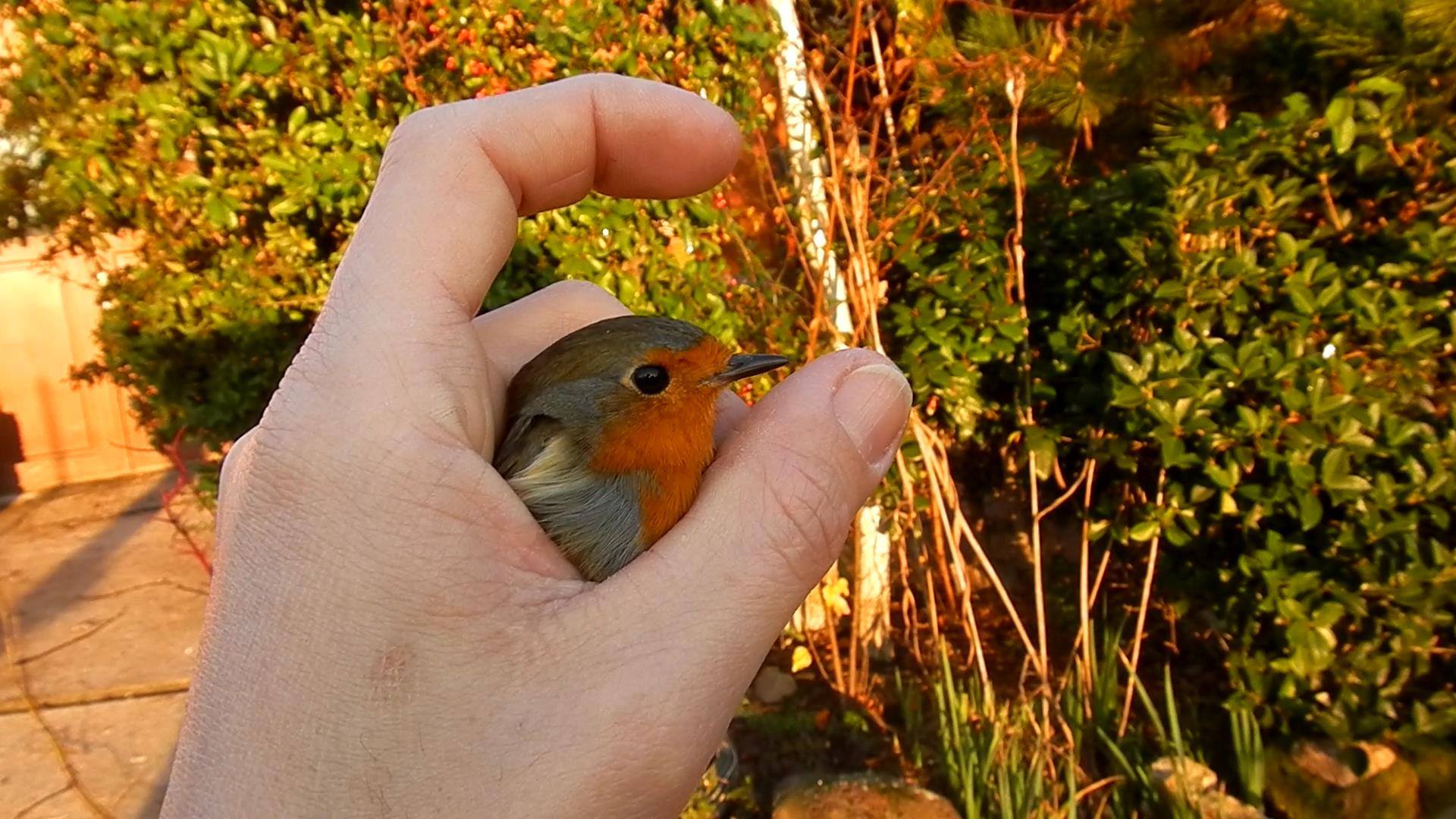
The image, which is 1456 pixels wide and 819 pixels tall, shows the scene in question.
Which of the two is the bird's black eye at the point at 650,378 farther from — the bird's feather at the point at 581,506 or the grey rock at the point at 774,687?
the grey rock at the point at 774,687

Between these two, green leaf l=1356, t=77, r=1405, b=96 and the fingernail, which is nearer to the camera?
the fingernail

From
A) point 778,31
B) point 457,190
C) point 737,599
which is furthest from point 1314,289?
point 457,190

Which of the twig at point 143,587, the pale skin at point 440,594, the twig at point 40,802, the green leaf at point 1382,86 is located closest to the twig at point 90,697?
the twig at point 40,802

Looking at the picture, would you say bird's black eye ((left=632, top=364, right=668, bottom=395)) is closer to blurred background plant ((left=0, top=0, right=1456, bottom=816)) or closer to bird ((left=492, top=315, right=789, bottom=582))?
bird ((left=492, top=315, right=789, bottom=582))

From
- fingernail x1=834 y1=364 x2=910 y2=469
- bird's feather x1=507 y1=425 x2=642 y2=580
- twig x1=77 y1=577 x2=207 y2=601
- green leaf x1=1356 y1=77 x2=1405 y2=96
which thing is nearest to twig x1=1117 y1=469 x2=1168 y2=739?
green leaf x1=1356 y1=77 x2=1405 y2=96

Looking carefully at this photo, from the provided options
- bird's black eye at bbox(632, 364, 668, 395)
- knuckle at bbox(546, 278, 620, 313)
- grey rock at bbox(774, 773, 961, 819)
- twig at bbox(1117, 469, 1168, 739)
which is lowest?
grey rock at bbox(774, 773, 961, 819)

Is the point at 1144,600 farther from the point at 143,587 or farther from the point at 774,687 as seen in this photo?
the point at 143,587

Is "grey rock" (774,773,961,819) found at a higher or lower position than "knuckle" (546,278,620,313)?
lower
